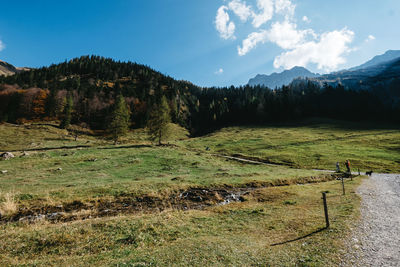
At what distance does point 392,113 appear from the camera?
127 m

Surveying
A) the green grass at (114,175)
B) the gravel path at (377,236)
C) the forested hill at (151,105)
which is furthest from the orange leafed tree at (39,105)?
the gravel path at (377,236)

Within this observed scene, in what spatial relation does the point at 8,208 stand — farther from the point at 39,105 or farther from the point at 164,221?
the point at 39,105

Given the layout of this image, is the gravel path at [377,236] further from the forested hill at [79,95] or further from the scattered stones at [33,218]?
the forested hill at [79,95]

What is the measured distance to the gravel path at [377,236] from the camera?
26.9 feet

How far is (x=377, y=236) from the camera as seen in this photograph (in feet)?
33.8

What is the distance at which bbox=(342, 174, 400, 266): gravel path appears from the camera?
8203mm

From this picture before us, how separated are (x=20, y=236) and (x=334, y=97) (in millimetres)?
195486

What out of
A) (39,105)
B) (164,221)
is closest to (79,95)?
(39,105)

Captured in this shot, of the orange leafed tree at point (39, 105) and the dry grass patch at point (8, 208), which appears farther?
the orange leafed tree at point (39, 105)

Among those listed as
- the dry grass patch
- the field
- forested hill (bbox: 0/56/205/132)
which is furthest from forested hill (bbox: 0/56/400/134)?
the dry grass patch

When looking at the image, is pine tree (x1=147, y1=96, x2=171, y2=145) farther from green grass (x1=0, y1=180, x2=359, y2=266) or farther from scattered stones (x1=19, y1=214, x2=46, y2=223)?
green grass (x1=0, y1=180, x2=359, y2=266)

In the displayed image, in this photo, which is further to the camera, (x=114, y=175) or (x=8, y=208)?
(x=114, y=175)

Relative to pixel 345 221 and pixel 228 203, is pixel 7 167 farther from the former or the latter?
pixel 345 221

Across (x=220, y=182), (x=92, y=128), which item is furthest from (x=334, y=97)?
(x=92, y=128)
